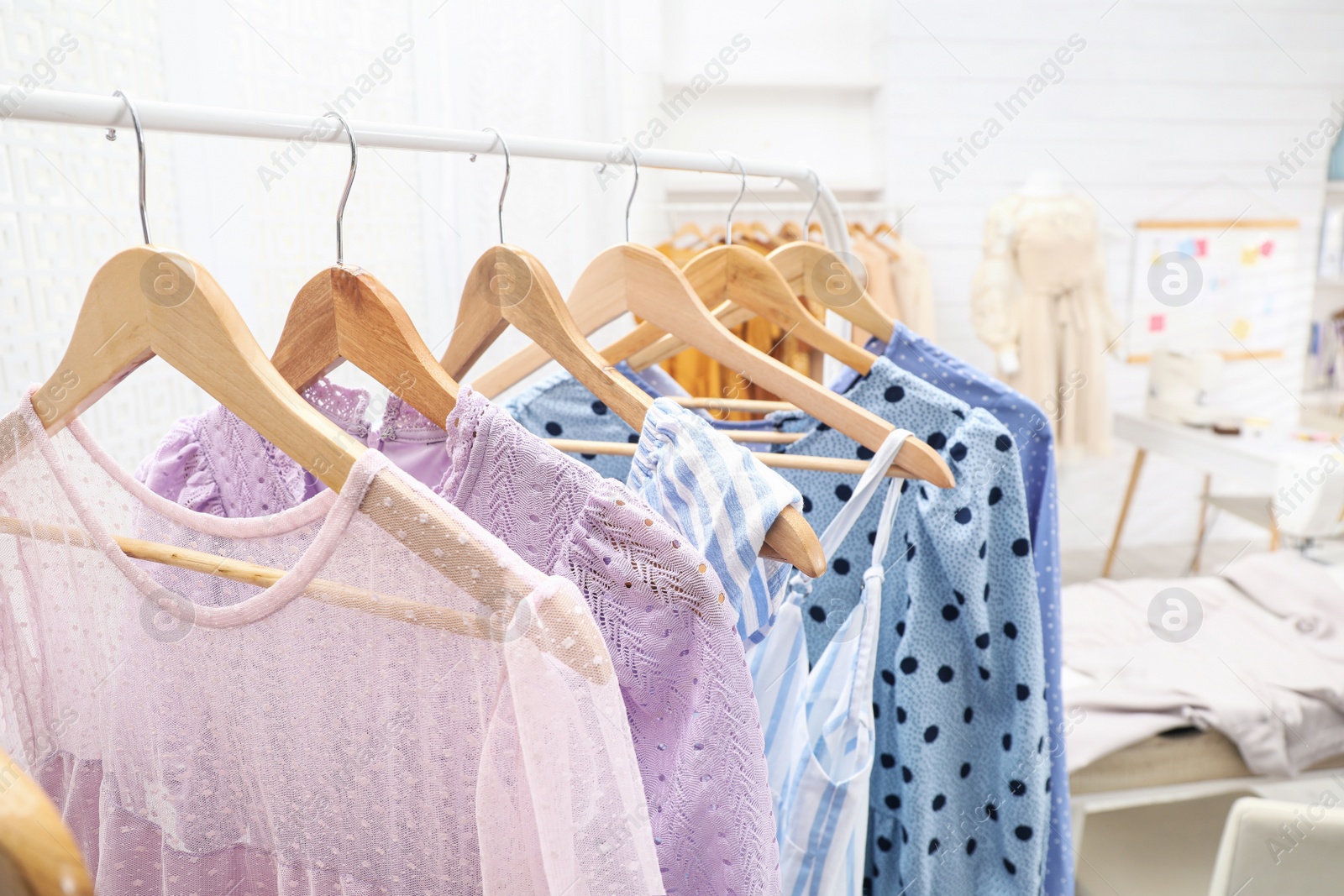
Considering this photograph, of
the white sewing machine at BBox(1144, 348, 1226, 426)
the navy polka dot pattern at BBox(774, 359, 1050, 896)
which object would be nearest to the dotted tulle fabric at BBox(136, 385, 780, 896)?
the navy polka dot pattern at BBox(774, 359, 1050, 896)

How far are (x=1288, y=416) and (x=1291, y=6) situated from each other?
164cm

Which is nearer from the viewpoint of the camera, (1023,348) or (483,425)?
(483,425)

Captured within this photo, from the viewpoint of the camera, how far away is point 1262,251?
3516 mm

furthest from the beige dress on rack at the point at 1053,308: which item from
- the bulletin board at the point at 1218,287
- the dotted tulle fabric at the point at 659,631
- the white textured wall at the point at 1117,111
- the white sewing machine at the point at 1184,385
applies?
the dotted tulle fabric at the point at 659,631

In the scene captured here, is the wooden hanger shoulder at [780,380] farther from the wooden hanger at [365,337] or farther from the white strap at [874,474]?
the wooden hanger at [365,337]

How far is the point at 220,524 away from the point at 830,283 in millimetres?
708

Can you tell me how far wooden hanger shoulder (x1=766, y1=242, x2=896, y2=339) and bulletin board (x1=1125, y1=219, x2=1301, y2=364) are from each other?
297cm

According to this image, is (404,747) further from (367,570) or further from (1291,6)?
(1291,6)

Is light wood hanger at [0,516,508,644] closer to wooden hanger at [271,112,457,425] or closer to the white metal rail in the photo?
wooden hanger at [271,112,457,425]

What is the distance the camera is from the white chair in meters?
0.94

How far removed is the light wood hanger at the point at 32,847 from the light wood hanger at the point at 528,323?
44 cm

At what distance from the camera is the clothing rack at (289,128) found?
481mm

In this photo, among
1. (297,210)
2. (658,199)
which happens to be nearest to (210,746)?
(297,210)

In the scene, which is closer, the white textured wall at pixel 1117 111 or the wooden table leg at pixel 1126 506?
the white textured wall at pixel 1117 111
